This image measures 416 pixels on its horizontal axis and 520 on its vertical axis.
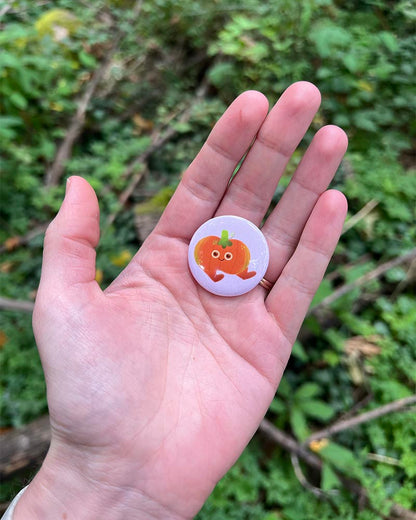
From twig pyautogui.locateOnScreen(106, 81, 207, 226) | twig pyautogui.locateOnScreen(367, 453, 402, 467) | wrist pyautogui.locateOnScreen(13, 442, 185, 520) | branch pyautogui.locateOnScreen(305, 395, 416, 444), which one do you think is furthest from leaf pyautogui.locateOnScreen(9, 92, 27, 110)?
twig pyautogui.locateOnScreen(367, 453, 402, 467)

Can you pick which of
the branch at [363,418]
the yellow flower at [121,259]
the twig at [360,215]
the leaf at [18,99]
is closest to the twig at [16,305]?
the yellow flower at [121,259]

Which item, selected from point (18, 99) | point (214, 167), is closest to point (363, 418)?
point (214, 167)

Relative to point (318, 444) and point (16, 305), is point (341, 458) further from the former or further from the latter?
point (16, 305)

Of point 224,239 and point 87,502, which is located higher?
point 224,239

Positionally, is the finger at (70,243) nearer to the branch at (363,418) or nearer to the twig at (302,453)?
the twig at (302,453)

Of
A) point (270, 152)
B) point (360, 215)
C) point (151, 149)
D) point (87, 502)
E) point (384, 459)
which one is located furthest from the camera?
point (151, 149)

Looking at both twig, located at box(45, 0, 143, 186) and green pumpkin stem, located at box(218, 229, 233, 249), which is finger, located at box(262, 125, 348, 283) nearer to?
green pumpkin stem, located at box(218, 229, 233, 249)

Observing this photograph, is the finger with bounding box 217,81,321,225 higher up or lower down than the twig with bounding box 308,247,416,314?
higher up
